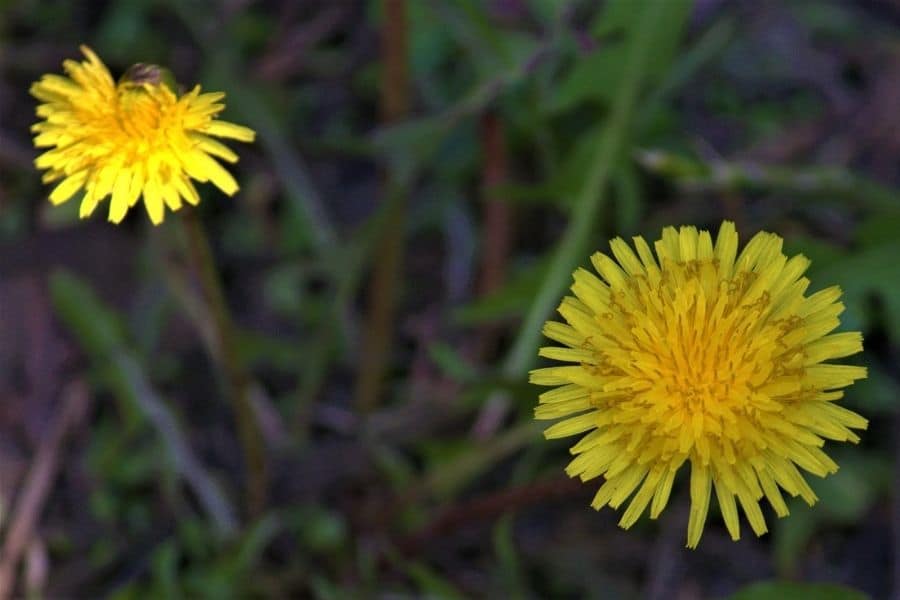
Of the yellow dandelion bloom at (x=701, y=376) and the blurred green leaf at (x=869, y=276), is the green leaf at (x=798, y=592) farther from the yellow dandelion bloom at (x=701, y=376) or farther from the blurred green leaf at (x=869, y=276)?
the blurred green leaf at (x=869, y=276)

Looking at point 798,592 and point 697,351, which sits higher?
point 697,351

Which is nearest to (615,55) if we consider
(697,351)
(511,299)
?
(511,299)

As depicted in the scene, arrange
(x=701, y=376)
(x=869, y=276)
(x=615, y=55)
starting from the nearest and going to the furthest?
1. (x=701, y=376)
2. (x=869, y=276)
3. (x=615, y=55)

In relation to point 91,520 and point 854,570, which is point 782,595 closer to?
point 854,570

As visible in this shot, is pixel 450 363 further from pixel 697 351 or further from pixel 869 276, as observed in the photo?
pixel 869 276

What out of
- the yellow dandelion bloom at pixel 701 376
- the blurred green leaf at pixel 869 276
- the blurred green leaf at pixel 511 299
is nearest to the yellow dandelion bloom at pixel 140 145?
the yellow dandelion bloom at pixel 701 376

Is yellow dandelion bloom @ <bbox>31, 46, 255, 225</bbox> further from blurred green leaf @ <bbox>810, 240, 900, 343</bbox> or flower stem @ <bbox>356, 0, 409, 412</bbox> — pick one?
blurred green leaf @ <bbox>810, 240, 900, 343</bbox>
